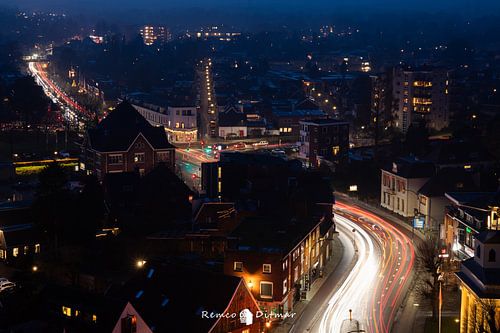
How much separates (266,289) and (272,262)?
1.62 ft

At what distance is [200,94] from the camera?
44.1 meters

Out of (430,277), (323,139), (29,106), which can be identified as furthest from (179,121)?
(430,277)

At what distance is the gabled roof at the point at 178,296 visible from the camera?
1155 centimetres

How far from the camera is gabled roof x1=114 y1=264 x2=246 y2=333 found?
11547 millimetres

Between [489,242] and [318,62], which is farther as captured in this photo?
[318,62]

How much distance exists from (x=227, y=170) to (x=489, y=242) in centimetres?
893

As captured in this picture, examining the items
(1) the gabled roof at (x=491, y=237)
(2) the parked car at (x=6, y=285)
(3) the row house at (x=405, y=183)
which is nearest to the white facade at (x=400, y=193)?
(3) the row house at (x=405, y=183)

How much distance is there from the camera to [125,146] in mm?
24531

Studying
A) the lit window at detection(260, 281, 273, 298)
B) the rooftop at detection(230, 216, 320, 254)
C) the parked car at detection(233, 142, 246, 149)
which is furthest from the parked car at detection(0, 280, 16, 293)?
the parked car at detection(233, 142, 246, 149)

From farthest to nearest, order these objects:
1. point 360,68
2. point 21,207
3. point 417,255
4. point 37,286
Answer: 1. point 360,68
2. point 21,207
3. point 417,255
4. point 37,286

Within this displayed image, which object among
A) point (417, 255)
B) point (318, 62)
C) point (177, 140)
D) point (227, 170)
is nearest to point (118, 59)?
point (318, 62)

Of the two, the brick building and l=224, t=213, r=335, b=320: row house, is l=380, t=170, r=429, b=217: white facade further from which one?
the brick building

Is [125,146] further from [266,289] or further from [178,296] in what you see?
[178,296]

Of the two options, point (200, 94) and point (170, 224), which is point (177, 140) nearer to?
point (200, 94)
